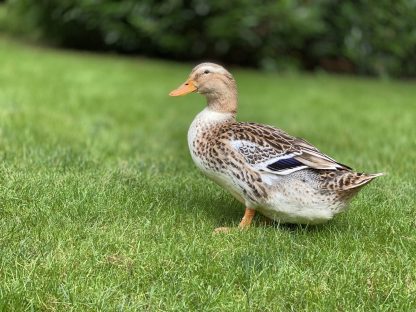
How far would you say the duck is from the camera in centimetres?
358

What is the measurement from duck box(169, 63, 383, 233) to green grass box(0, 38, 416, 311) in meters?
0.18

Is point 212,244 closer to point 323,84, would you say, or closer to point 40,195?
point 40,195

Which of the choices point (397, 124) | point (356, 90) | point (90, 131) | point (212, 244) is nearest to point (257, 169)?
point (212, 244)

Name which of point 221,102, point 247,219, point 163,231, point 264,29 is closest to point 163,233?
point 163,231

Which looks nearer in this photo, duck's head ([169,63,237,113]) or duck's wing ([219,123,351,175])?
duck's wing ([219,123,351,175])

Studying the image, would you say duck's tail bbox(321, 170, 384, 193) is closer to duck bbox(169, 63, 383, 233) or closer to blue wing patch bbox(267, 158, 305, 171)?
duck bbox(169, 63, 383, 233)

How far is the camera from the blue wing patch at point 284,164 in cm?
361

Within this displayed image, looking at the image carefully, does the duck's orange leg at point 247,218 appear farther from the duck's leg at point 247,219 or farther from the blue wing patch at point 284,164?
the blue wing patch at point 284,164

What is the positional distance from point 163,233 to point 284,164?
81cm

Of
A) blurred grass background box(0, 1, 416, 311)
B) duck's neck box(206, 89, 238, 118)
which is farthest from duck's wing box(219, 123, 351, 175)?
blurred grass background box(0, 1, 416, 311)

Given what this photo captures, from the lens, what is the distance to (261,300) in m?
2.89

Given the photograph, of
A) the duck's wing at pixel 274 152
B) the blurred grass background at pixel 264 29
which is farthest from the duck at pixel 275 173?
the blurred grass background at pixel 264 29

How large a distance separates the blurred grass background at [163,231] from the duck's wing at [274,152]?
418mm

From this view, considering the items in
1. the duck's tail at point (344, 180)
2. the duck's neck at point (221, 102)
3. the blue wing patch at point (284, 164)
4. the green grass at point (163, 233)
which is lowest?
the green grass at point (163, 233)
